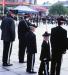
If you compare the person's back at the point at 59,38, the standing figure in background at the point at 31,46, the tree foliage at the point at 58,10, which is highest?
the person's back at the point at 59,38

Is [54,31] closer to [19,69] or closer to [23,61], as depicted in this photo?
[19,69]

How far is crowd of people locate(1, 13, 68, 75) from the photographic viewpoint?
28.3ft

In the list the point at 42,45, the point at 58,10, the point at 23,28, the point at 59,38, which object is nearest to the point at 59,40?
the point at 59,38

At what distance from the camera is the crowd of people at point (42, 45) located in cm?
862

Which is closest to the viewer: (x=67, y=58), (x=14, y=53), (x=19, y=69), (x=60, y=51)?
(x=60, y=51)

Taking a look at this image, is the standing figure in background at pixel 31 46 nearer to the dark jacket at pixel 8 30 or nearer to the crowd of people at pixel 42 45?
the crowd of people at pixel 42 45

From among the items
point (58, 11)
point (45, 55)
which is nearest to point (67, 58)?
point (45, 55)

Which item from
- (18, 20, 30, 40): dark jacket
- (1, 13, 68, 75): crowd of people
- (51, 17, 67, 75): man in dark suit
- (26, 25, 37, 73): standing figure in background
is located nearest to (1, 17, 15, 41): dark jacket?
(1, 13, 68, 75): crowd of people

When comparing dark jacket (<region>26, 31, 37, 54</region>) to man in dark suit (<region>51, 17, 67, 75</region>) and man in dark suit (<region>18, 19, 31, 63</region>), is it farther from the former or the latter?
man in dark suit (<region>18, 19, 31, 63</region>)

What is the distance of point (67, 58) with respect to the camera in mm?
13414

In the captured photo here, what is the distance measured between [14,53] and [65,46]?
611 centimetres

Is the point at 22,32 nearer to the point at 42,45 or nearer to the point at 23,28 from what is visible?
the point at 23,28

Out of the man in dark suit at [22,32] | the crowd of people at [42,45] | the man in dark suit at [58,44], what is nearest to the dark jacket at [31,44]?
the crowd of people at [42,45]

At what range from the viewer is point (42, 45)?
8852 mm
